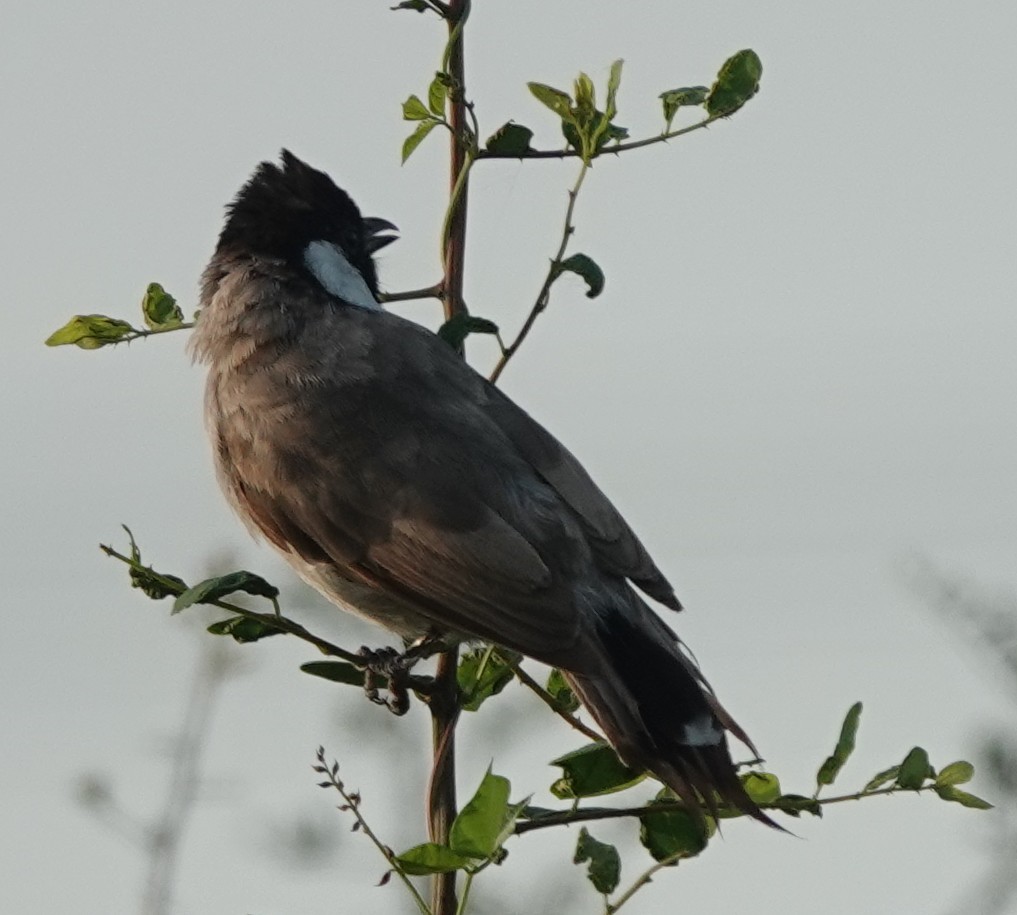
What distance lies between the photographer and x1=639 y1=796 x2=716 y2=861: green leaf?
2.55 m

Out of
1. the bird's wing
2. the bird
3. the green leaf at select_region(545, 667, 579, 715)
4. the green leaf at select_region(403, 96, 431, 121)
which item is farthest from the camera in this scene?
the bird's wing

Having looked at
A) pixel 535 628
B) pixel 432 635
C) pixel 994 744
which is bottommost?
pixel 432 635

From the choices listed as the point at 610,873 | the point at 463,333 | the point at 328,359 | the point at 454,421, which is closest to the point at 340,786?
the point at 610,873

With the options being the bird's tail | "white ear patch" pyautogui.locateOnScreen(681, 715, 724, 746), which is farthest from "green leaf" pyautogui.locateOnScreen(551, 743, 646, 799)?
"white ear patch" pyautogui.locateOnScreen(681, 715, 724, 746)

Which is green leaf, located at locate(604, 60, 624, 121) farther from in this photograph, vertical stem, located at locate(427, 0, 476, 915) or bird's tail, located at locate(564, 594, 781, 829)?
bird's tail, located at locate(564, 594, 781, 829)

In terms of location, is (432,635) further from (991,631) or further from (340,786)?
(991,631)

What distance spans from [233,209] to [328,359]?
90 cm

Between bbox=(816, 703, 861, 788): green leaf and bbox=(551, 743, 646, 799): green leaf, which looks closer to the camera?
bbox=(816, 703, 861, 788): green leaf

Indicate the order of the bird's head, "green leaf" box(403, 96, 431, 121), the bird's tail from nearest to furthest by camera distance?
the bird's tail → "green leaf" box(403, 96, 431, 121) → the bird's head

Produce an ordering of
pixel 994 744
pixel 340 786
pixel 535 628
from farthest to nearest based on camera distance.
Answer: pixel 535 628 → pixel 340 786 → pixel 994 744

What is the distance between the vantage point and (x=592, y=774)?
2721mm

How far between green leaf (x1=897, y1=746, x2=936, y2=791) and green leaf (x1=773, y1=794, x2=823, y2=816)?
0.14m

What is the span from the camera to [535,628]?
3299 mm

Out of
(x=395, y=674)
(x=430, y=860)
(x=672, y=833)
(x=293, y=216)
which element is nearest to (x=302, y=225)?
(x=293, y=216)
